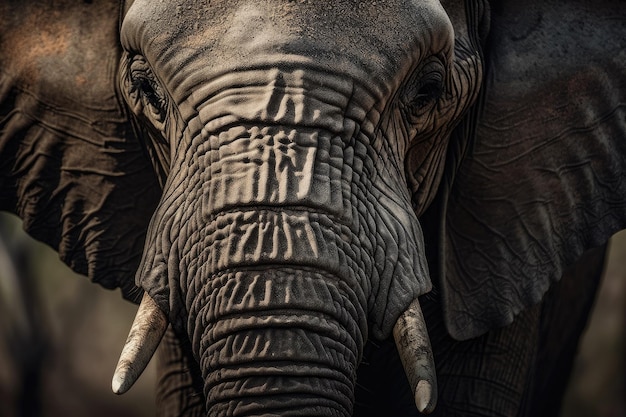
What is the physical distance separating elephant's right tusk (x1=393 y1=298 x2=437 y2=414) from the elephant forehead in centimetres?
50

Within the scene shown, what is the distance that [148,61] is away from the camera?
335cm

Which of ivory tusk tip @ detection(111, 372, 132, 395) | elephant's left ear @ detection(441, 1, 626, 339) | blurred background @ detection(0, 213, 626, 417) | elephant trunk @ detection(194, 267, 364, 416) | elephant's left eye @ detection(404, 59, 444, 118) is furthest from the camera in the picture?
blurred background @ detection(0, 213, 626, 417)

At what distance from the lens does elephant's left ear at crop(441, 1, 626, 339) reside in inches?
149

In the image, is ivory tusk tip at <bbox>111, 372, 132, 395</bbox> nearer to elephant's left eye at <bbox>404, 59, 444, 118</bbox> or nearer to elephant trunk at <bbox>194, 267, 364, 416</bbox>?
elephant trunk at <bbox>194, 267, 364, 416</bbox>

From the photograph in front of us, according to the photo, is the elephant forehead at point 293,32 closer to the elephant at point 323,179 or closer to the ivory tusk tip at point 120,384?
the elephant at point 323,179

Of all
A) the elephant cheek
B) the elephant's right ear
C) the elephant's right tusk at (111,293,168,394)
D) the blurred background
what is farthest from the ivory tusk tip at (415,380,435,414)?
the blurred background

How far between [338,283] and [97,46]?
1103 millimetres

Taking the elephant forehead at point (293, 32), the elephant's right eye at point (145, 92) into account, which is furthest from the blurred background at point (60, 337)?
the elephant forehead at point (293, 32)

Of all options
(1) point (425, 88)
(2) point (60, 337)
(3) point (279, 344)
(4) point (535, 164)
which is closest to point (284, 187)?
(3) point (279, 344)

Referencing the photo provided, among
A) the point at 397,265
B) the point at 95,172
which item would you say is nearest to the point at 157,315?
the point at 397,265

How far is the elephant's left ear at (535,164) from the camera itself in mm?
3785

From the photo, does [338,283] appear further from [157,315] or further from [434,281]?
[434,281]

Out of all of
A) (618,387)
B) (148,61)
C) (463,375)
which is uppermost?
(148,61)

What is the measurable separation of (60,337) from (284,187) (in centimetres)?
727
